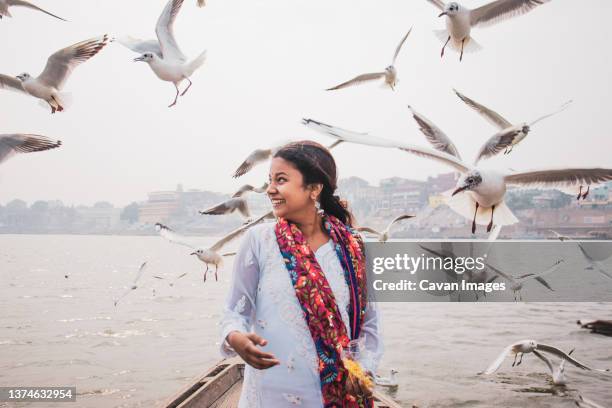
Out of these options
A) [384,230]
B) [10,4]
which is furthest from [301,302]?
[384,230]

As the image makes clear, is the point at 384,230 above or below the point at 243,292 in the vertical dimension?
above

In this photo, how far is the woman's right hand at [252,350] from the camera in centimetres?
97

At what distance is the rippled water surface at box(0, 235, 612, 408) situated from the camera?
607 centimetres

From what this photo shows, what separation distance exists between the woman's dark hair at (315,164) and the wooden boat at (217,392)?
1.70 metres

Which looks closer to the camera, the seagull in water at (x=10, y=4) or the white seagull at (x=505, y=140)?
the seagull in water at (x=10, y=4)

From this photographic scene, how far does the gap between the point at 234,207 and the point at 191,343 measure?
6.04m

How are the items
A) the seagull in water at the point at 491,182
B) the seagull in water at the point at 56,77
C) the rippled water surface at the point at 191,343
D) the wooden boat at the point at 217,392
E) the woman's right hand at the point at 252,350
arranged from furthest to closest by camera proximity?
the rippled water surface at the point at 191,343, the seagull in water at the point at 56,77, the wooden boat at the point at 217,392, the seagull in water at the point at 491,182, the woman's right hand at the point at 252,350

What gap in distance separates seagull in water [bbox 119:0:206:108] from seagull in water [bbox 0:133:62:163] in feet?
2.38

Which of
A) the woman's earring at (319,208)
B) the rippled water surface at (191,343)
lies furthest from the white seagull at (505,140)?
the rippled water surface at (191,343)

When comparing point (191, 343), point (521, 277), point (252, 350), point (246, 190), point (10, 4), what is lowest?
point (191, 343)

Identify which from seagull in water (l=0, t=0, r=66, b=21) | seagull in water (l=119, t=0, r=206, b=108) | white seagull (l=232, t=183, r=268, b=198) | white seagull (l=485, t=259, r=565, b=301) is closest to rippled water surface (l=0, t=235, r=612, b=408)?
white seagull (l=485, t=259, r=565, b=301)

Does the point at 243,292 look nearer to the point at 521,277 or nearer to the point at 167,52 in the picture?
the point at 167,52

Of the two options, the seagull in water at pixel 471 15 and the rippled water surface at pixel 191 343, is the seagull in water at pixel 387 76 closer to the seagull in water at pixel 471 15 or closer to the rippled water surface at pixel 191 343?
the seagull in water at pixel 471 15

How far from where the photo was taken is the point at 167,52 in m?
3.45
